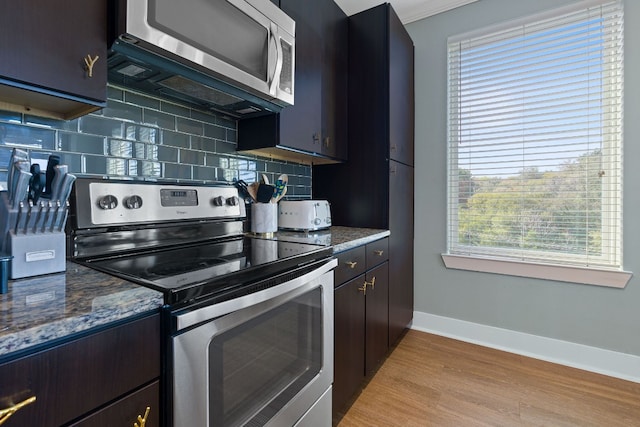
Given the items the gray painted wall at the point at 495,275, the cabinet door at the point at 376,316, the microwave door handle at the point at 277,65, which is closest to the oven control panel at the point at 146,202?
the microwave door handle at the point at 277,65

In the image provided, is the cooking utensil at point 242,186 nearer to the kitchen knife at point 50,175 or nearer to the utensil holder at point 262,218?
the utensil holder at point 262,218

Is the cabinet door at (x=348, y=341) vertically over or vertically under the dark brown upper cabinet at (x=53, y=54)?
under

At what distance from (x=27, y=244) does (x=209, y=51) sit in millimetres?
807

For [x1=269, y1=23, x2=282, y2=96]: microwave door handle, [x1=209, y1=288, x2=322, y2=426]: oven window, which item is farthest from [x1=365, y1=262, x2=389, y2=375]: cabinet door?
[x1=269, y1=23, x2=282, y2=96]: microwave door handle

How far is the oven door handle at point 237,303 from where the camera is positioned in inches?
27.7

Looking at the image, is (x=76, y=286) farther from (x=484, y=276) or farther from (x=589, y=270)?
(x=589, y=270)

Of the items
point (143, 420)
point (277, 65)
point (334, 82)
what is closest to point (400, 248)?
point (334, 82)

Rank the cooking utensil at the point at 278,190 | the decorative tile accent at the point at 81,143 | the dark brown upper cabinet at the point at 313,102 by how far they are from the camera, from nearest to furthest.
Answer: the decorative tile accent at the point at 81,143 < the dark brown upper cabinet at the point at 313,102 < the cooking utensil at the point at 278,190

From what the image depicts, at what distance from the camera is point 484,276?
234 centimetres

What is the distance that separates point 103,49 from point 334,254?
108 centimetres

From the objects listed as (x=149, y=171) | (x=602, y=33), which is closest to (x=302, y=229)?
(x=149, y=171)

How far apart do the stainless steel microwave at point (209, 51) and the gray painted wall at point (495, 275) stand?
4.84ft

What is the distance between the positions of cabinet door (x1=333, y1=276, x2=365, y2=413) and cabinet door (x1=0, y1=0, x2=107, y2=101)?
46.5 inches

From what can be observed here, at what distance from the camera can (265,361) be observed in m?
1.00
